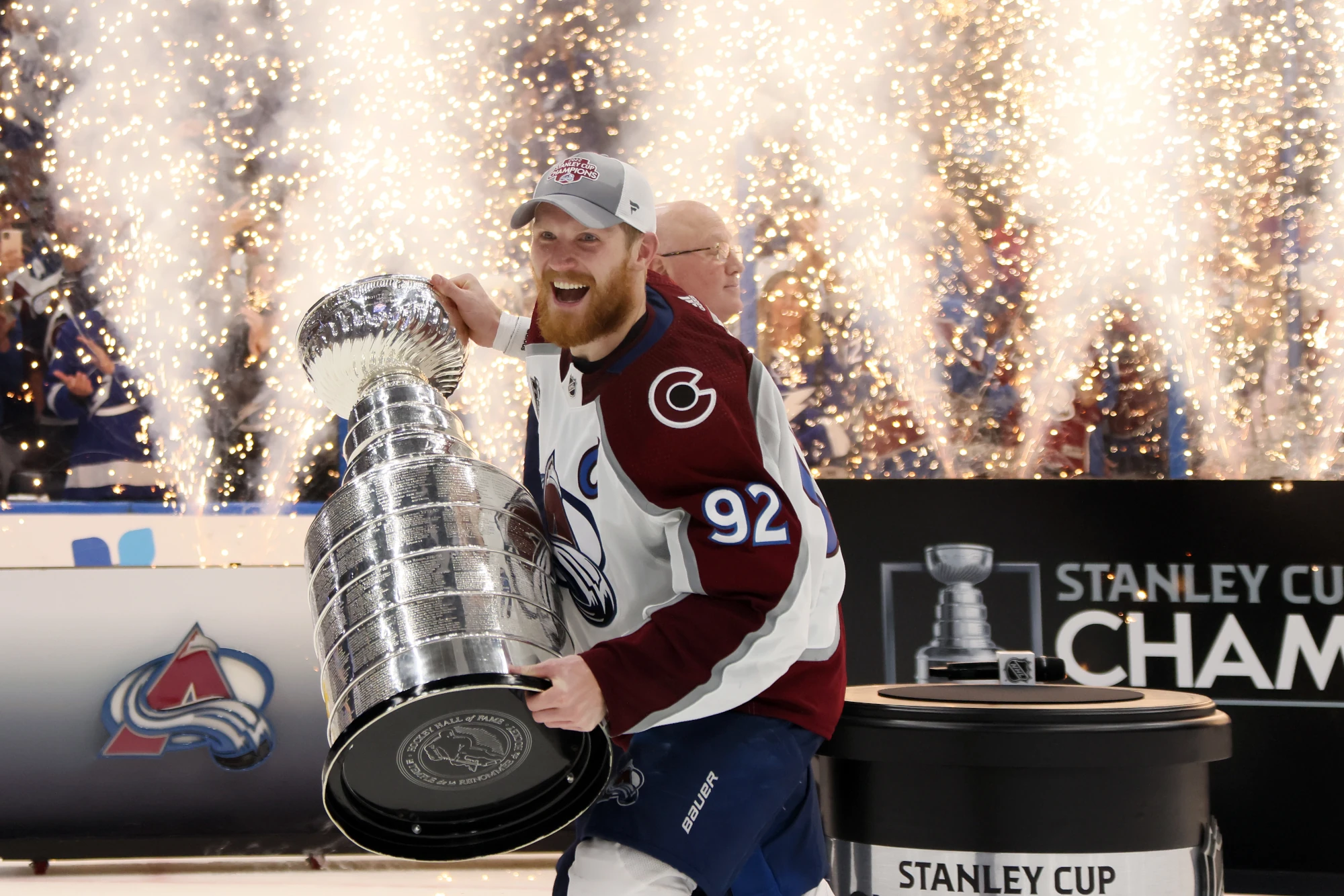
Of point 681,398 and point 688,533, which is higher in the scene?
point 681,398

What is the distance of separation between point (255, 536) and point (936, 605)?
3236 millimetres

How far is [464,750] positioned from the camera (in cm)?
119

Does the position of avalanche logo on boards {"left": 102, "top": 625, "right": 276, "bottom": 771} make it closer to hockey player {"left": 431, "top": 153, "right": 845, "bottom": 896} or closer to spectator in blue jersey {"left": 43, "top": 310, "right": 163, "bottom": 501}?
hockey player {"left": 431, "top": 153, "right": 845, "bottom": 896}

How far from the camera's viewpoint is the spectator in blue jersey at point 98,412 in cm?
502

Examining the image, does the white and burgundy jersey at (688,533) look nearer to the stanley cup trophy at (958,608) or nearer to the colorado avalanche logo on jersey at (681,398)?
the colorado avalanche logo on jersey at (681,398)

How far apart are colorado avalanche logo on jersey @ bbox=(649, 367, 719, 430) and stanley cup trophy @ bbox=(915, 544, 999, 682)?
1191 mm

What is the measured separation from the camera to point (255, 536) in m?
4.95

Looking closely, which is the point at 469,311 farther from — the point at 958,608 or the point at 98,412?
the point at 98,412

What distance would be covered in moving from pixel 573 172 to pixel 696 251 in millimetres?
637

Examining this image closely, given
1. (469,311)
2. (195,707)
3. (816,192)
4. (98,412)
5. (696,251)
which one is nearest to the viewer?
(469,311)

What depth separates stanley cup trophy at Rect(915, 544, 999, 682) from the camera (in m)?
2.40

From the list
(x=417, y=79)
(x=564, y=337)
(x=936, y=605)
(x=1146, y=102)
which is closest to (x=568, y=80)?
(x=417, y=79)

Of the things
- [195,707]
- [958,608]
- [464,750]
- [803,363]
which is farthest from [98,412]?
[464,750]

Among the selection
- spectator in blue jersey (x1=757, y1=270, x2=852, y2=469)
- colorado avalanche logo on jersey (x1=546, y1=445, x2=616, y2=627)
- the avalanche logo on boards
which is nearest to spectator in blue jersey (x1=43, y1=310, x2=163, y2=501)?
the avalanche logo on boards
